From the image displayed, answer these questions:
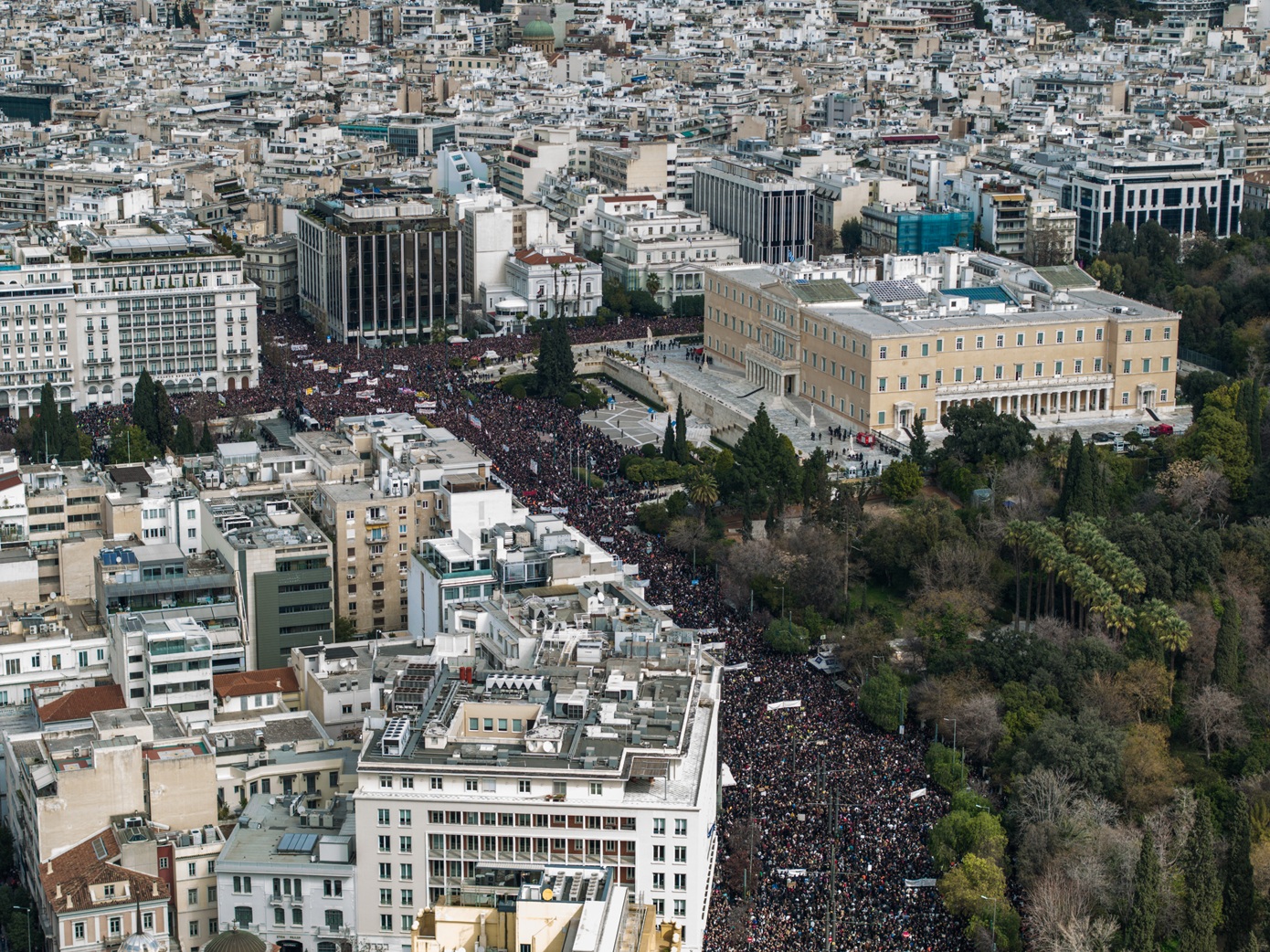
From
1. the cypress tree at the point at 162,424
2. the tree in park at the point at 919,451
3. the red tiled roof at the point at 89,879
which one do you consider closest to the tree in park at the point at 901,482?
the tree in park at the point at 919,451

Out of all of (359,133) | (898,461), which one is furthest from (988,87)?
(898,461)

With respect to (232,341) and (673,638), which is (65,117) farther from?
(673,638)

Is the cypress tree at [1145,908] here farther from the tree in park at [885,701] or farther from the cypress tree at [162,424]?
the cypress tree at [162,424]

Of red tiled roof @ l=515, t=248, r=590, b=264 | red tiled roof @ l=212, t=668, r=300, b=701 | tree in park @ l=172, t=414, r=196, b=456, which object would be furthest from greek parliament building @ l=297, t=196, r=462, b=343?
red tiled roof @ l=212, t=668, r=300, b=701

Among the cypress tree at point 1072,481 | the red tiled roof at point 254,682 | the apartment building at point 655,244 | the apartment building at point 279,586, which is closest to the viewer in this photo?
the red tiled roof at point 254,682

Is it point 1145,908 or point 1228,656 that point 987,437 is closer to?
point 1228,656

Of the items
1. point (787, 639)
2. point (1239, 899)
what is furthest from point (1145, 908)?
point (787, 639)
